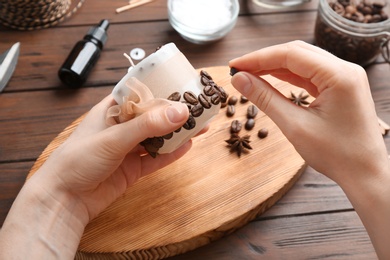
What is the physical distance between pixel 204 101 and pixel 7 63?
663 millimetres

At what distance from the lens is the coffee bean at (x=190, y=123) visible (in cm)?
89

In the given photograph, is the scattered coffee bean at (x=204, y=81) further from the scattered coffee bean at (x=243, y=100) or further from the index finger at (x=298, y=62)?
the scattered coffee bean at (x=243, y=100)

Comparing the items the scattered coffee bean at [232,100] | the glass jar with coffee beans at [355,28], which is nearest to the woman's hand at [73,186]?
the scattered coffee bean at [232,100]

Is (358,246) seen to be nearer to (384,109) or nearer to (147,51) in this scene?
(384,109)

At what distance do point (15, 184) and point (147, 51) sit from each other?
52 centimetres

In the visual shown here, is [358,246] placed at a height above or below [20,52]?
below

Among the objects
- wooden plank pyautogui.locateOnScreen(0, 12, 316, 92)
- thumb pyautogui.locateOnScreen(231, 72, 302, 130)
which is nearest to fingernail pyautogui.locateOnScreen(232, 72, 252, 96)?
Result: thumb pyautogui.locateOnScreen(231, 72, 302, 130)

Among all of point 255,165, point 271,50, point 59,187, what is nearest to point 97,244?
point 59,187

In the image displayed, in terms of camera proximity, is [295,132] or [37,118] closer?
[295,132]

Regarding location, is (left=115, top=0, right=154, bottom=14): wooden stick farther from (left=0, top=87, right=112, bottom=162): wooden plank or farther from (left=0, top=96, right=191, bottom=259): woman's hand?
(left=0, top=96, right=191, bottom=259): woman's hand

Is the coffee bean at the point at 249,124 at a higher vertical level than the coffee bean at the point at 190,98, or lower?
lower

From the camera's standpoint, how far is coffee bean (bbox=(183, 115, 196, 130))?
0.89 m

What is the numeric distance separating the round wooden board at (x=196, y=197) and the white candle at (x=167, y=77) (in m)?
0.23

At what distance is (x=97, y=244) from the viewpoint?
102cm
